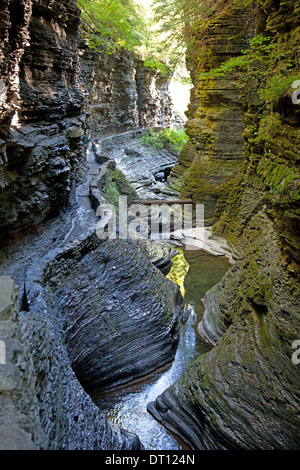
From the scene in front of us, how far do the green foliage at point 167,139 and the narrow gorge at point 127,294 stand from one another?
59.9 feet

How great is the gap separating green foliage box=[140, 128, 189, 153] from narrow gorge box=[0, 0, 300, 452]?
59.9ft

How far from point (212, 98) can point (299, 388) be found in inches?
567

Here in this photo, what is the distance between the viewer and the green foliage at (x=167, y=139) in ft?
101

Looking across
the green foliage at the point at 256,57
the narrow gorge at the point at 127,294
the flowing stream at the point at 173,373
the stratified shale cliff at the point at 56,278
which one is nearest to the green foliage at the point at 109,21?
the green foliage at the point at 256,57

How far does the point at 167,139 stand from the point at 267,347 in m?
29.1

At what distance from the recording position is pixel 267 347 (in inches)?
233

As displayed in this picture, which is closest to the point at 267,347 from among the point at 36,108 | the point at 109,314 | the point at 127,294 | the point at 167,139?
the point at 109,314

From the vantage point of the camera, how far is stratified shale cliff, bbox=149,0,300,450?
5195 mm

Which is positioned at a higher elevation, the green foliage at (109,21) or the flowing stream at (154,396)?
the green foliage at (109,21)

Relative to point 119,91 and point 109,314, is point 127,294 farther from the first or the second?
point 119,91

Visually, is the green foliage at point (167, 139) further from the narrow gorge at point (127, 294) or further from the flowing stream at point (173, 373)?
the flowing stream at point (173, 373)

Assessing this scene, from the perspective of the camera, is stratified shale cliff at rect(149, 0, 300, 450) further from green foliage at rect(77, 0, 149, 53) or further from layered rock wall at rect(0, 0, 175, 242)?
green foliage at rect(77, 0, 149, 53)
